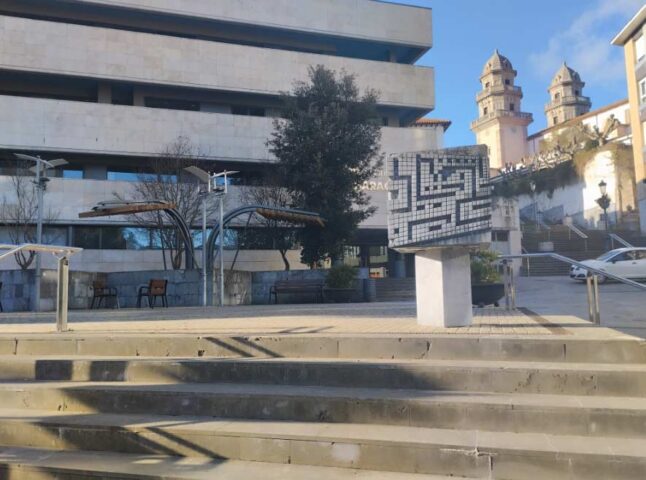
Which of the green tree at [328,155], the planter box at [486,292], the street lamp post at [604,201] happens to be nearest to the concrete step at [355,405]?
the planter box at [486,292]

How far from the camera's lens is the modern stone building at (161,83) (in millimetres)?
28844

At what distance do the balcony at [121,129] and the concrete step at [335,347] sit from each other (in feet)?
83.1

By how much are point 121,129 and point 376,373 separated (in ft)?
94.0

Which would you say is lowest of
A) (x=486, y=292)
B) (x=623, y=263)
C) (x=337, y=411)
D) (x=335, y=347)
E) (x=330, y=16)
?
(x=337, y=411)

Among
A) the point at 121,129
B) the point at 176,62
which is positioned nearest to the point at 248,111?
the point at 176,62

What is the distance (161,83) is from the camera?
31.0 meters

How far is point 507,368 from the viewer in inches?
178

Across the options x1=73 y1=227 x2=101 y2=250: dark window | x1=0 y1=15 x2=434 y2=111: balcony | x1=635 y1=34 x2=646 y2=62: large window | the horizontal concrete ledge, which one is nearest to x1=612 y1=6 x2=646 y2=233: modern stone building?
x1=635 y1=34 x2=646 y2=62: large window

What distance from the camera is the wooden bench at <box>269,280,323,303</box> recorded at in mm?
18938

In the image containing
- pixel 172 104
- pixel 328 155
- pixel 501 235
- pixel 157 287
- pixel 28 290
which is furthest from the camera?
pixel 172 104

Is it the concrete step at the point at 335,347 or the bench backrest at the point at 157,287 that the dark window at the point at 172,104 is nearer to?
the bench backrest at the point at 157,287

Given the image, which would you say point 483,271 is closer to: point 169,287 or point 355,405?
point 355,405

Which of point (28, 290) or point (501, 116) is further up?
point (501, 116)

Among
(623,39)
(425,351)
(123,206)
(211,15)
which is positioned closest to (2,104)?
(211,15)
